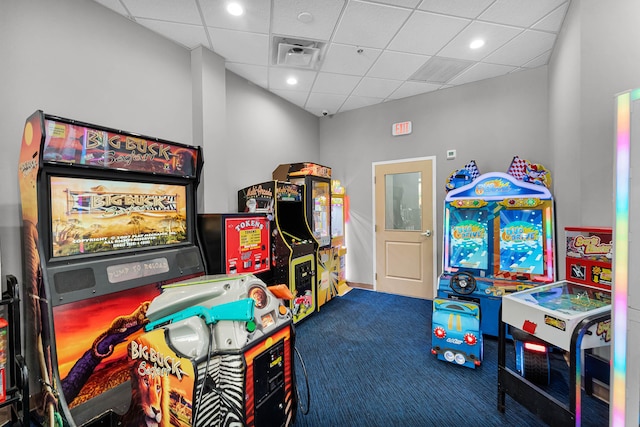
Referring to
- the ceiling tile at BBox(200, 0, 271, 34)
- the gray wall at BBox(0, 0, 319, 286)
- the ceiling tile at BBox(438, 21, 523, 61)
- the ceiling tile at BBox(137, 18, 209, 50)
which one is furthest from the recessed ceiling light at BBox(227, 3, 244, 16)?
the ceiling tile at BBox(438, 21, 523, 61)

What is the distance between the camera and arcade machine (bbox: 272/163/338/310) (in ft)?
11.5

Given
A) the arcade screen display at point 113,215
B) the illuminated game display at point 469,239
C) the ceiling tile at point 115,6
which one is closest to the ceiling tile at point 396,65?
the illuminated game display at point 469,239

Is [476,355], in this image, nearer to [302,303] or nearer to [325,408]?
[325,408]

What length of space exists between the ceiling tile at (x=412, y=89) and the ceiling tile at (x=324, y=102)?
76 centimetres

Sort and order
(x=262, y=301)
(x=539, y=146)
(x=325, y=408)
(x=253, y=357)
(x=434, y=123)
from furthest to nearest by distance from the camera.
→ 1. (x=434, y=123)
2. (x=539, y=146)
3. (x=325, y=408)
4. (x=262, y=301)
5. (x=253, y=357)

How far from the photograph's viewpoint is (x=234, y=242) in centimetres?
248

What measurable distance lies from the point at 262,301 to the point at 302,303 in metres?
2.00

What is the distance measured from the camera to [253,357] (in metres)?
1.17

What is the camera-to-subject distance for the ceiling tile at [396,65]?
2.96m

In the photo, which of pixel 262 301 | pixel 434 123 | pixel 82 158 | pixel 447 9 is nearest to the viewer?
pixel 262 301

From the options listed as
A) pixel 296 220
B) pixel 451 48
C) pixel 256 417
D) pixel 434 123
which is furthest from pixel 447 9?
pixel 256 417

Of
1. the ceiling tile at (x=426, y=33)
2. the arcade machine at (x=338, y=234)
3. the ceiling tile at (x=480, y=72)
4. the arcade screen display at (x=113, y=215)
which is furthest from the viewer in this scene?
the arcade machine at (x=338, y=234)

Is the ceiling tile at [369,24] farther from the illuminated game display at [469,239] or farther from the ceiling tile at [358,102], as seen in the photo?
the illuminated game display at [469,239]

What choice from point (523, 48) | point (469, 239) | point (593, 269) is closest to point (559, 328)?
point (593, 269)
